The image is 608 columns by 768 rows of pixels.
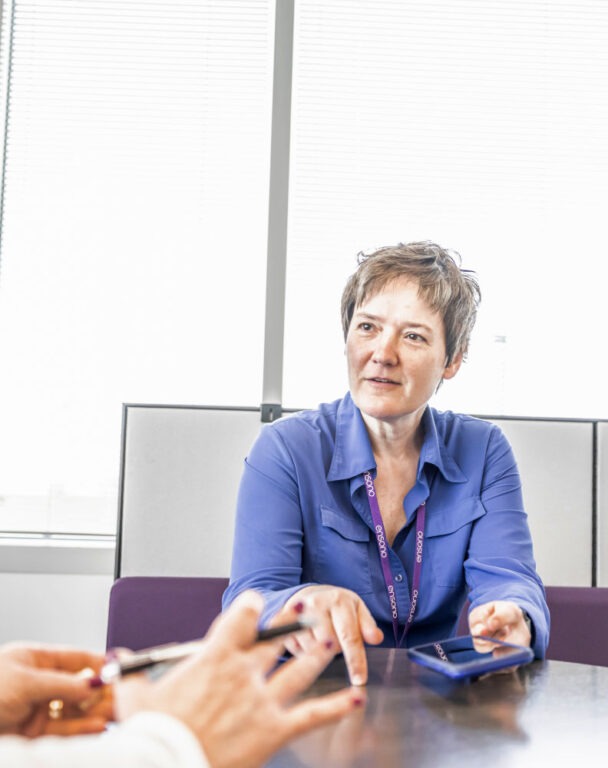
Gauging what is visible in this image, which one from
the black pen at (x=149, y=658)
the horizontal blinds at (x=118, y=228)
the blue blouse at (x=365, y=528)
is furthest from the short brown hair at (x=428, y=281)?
the horizontal blinds at (x=118, y=228)

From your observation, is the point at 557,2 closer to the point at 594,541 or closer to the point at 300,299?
the point at 300,299

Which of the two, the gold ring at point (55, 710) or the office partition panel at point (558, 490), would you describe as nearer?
the gold ring at point (55, 710)

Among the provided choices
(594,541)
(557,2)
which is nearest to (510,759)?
(594,541)

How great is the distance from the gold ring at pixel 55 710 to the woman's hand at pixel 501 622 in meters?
0.64

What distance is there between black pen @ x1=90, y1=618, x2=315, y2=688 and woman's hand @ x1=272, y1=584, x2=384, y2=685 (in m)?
0.33

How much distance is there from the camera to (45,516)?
2561mm

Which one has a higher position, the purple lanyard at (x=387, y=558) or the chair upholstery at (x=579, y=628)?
the purple lanyard at (x=387, y=558)

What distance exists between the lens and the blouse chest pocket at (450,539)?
54.7 inches

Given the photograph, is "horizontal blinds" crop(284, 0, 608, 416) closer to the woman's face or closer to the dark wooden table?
the woman's face

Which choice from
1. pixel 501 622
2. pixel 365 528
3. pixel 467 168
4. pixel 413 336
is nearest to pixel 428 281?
pixel 413 336

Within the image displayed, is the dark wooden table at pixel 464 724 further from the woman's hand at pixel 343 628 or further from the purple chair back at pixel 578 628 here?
the purple chair back at pixel 578 628

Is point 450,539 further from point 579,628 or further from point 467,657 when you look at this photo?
point 579,628

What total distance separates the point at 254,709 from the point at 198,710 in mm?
40

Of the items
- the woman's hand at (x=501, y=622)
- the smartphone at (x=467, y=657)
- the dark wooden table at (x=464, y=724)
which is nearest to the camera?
the dark wooden table at (x=464, y=724)
